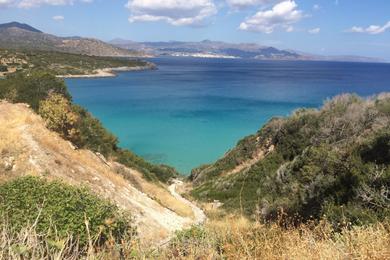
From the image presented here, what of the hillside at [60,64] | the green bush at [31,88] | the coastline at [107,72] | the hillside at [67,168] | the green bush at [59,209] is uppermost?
the green bush at [31,88]

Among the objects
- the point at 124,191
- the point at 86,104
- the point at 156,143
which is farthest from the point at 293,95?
the point at 124,191

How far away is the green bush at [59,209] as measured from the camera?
805 cm

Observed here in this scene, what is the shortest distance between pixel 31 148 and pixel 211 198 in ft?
35.8

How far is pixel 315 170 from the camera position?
13.5 m

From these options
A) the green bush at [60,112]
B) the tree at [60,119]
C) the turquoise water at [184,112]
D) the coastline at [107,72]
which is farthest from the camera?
the coastline at [107,72]

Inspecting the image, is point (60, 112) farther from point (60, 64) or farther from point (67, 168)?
point (60, 64)

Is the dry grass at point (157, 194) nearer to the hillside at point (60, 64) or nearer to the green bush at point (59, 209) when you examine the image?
the green bush at point (59, 209)

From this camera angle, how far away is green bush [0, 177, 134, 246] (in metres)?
8.05

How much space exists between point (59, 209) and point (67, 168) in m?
7.09

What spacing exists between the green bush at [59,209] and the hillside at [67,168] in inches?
123

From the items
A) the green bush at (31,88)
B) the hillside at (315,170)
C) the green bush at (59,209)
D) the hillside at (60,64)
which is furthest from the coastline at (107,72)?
the green bush at (59,209)

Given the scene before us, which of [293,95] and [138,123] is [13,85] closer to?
[138,123]

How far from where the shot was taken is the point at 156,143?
4556cm

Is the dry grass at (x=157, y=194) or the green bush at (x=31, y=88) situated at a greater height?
the green bush at (x=31, y=88)
